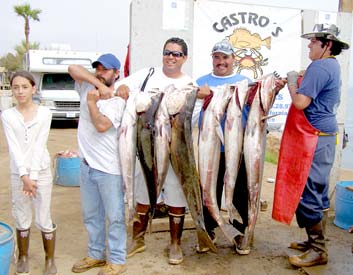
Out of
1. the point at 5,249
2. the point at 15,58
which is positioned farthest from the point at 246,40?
the point at 15,58

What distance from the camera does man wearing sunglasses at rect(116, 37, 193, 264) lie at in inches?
151

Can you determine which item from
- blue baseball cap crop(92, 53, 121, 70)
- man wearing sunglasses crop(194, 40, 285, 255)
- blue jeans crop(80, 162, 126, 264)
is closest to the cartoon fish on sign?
man wearing sunglasses crop(194, 40, 285, 255)

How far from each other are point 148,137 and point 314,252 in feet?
6.57

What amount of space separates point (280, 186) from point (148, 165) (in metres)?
1.29

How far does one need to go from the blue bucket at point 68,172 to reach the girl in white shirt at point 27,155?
11.5ft

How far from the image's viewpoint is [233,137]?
145 inches

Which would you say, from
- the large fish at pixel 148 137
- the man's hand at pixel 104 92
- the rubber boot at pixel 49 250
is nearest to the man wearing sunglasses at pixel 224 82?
the large fish at pixel 148 137

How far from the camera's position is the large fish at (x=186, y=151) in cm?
354

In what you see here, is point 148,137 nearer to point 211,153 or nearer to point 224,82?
point 211,153

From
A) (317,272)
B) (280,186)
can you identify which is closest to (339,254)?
(317,272)

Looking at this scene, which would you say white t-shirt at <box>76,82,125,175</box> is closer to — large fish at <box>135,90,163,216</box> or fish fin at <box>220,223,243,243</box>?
large fish at <box>135,90,163,216</box>

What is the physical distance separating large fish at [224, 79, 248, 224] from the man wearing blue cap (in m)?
0.94

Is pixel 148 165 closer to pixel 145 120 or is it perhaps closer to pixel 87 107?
pixel 145 120

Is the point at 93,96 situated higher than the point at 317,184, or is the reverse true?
the point at 93,96
